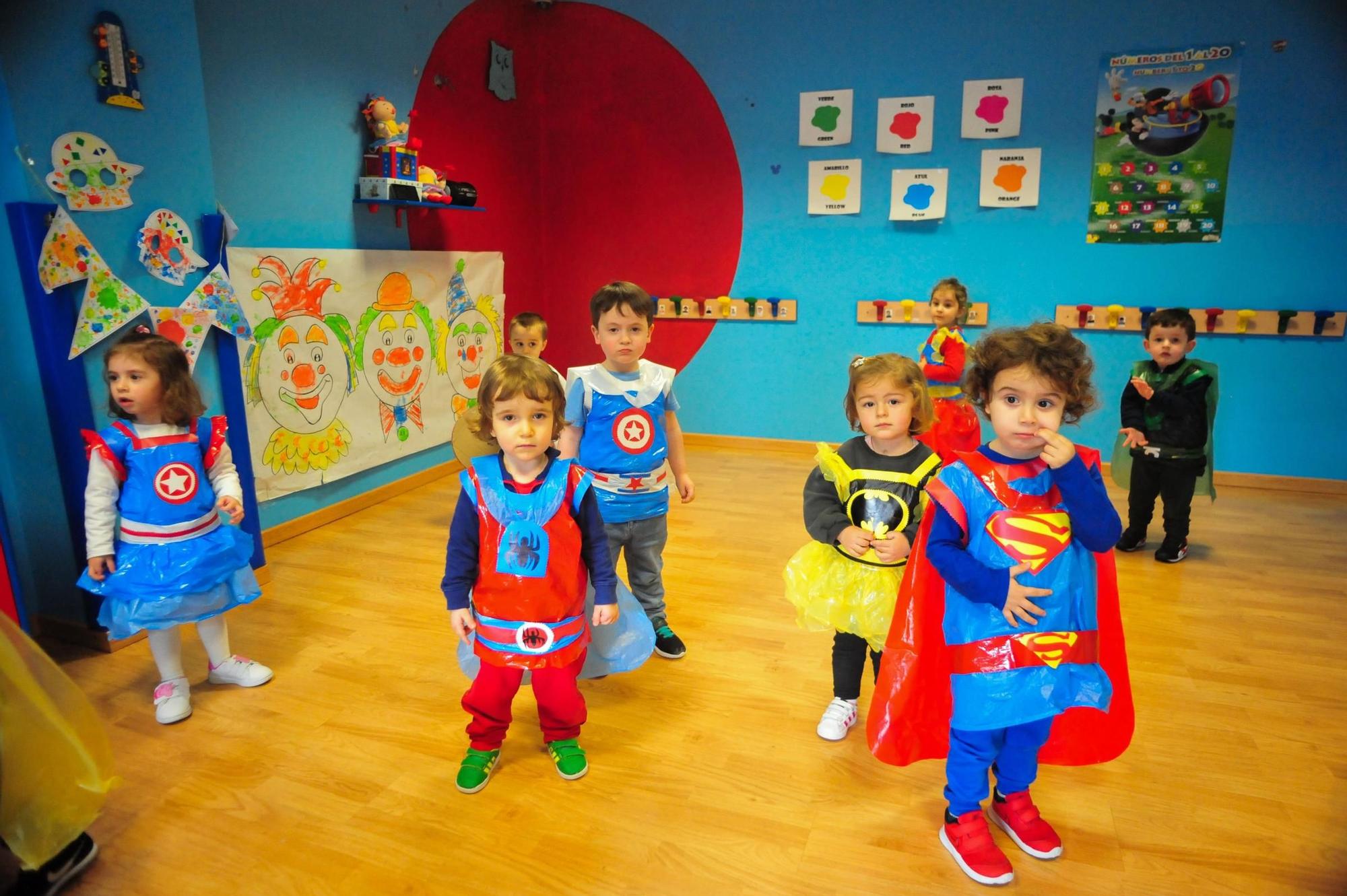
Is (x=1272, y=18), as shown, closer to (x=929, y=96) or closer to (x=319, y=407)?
(x=929, y=96)

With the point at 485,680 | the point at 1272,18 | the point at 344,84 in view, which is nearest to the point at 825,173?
the point at 1272,18

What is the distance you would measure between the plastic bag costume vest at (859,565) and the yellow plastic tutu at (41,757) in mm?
1416

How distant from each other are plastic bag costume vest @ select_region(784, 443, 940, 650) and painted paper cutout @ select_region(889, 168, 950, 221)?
3.03 m

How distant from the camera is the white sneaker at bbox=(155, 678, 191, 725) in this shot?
81.0 inches

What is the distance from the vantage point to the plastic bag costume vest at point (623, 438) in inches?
85.7

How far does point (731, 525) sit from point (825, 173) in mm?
2151

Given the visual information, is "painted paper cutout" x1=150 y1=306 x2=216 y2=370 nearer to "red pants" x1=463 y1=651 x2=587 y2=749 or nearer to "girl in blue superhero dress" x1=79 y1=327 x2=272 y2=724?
"girl in blue superhero dress" x1=79 y1=327 x2=272 y2=724

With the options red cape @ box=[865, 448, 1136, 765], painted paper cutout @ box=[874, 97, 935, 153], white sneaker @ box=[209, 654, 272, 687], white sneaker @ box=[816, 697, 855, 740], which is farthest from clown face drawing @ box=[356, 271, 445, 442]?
red cape @ box=[865, 448, 1136, 765]

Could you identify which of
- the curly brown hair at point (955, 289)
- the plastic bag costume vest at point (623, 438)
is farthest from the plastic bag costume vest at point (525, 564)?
the curly brown hair at point (955, 289)

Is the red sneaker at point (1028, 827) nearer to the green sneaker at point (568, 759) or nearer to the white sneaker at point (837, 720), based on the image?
the white sneaker at point (837, 720)

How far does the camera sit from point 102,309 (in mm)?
2332

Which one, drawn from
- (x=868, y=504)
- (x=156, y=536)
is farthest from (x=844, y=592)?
(x=156, y=536)

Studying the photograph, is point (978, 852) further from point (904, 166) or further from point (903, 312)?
point (904, 166)

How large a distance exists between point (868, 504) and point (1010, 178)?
3.17 m
